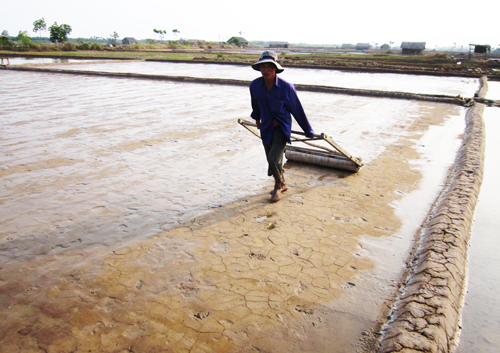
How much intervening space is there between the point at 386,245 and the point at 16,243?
Result: 313 cm

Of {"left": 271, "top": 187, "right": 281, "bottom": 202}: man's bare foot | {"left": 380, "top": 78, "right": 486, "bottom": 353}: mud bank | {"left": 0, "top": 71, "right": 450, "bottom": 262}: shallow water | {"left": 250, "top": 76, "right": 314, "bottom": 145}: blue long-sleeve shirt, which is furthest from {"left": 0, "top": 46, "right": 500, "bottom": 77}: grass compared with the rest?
{"left": 271, "top": 187, "right": 281, "bottom": 202}: man's bare foot

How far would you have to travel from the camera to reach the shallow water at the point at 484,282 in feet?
6.84

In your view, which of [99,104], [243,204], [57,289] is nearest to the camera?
[57,289]

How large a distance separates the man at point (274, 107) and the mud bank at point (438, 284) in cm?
155

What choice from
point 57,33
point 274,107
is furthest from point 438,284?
point 57,33

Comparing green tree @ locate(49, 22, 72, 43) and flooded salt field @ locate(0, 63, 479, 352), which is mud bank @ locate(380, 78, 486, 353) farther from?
green tree @ locate(49, 22, 72, 43)

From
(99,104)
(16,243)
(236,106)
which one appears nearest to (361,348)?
(16,243)

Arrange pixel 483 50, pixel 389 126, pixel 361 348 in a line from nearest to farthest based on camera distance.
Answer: pixel 361 348, pixel 389 126, pixel 483 50

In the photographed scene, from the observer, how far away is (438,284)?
234 centimetres

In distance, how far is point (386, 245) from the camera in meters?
2.96

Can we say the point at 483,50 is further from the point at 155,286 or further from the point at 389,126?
the point at 155,286

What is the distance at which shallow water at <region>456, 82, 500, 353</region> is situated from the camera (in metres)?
2.08

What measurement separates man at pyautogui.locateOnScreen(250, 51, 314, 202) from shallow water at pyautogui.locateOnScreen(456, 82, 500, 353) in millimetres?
1889

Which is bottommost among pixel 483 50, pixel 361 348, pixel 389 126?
pixel 361 348
